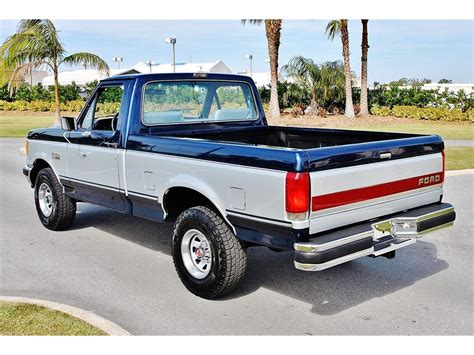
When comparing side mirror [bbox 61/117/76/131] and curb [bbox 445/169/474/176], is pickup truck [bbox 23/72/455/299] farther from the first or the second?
curb [bbox 445/169/474/176]

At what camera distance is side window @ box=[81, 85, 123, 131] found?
20.9 feet

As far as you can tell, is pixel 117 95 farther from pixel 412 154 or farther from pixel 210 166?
pixel 412 154

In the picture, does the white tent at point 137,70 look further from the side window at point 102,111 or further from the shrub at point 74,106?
the side window at point 102,111

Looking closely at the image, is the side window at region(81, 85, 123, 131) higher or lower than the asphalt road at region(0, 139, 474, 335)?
higher

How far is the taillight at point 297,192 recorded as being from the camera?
3.99 meters

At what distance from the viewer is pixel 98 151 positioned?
603 centimetres

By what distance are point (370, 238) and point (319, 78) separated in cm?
2519

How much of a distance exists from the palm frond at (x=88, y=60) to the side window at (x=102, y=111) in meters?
16.4

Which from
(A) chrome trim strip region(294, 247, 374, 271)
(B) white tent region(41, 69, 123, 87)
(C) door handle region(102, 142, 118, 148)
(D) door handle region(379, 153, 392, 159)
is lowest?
(A) chrome trim strip region(294, 247, 374, 271)

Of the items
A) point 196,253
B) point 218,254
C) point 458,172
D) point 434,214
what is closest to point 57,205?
point 196,253

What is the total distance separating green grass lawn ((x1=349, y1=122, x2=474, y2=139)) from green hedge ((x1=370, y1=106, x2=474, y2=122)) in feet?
2.45

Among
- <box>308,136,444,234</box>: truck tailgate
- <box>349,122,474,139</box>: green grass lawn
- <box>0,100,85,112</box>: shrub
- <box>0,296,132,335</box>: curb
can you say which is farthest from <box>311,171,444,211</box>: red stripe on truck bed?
<box>0,100,85,112</box>: shrub

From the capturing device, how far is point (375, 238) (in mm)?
4539

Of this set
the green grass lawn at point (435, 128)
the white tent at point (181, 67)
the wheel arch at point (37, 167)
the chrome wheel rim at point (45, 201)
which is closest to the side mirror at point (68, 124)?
the wheel arch at point (37, 167)
